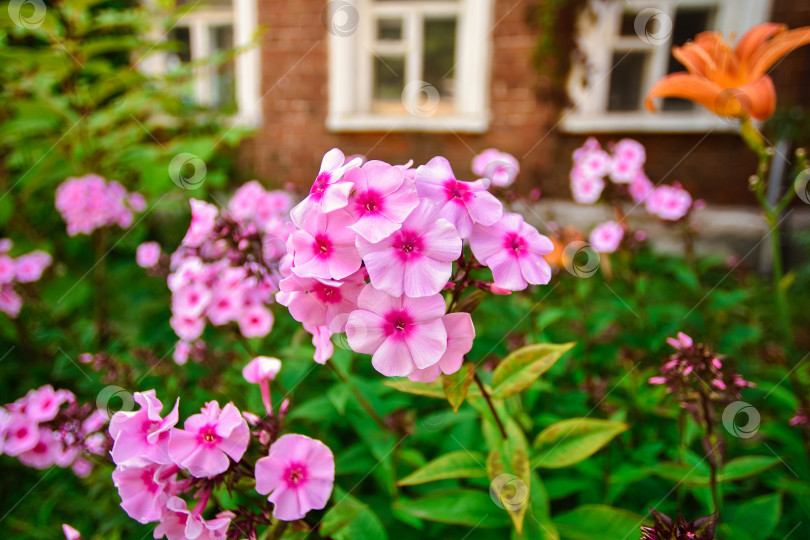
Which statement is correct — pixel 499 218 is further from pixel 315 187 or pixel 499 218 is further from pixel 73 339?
pixel 73 339

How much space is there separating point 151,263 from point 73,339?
A: 40cm

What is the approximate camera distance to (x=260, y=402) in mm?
1248

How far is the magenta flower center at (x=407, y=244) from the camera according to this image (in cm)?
66

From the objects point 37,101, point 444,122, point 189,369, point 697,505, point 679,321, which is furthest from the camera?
point 444,122

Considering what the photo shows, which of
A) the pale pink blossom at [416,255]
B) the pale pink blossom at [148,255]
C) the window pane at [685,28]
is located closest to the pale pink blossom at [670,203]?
the pale pink blossom at [416,255]

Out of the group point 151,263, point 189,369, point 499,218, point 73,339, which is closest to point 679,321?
point 499,218

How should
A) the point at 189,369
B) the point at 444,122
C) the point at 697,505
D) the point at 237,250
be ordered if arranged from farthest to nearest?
the point at 444,122
the point at 189,369
the point at 697,505
the point at 237,250

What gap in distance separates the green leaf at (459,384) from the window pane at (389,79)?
4.42 m

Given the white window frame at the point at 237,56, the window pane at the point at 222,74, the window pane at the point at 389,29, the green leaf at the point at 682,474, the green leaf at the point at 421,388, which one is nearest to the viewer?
the green leaf at the point at 421,388

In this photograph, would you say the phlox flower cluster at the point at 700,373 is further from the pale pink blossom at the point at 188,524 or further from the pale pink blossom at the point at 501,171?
the pale pink blossom at the point at 501,171

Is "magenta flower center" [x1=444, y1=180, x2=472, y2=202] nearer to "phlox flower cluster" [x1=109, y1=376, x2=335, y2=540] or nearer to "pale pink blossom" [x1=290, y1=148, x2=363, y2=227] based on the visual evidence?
"pale pink blossom" [x1=290, y1=148, x2=363, y2=227]

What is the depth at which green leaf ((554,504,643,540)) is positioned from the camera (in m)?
0.93

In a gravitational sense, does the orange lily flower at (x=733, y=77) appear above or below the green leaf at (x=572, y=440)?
above

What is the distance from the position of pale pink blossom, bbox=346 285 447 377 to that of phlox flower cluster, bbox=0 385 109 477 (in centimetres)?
81
